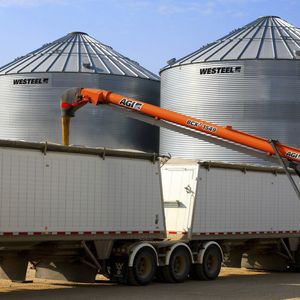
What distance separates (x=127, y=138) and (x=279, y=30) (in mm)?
9078

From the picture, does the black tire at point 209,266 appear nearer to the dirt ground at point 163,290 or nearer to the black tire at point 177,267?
the dirt ground at point 163,290

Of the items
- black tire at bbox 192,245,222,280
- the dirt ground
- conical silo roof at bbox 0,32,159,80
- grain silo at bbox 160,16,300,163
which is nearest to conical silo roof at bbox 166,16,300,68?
grain silo at bbox 160,16,300,163

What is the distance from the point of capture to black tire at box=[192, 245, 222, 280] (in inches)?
779

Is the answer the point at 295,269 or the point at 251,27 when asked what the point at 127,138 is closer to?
the point at 251,27

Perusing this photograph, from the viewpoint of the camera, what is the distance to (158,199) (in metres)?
18.8

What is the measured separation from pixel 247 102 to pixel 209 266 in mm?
12315

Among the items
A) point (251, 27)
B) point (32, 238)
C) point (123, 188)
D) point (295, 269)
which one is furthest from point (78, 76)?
point (32, 238)

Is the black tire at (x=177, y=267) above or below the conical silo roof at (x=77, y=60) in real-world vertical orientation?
below

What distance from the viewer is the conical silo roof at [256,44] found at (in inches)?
1277

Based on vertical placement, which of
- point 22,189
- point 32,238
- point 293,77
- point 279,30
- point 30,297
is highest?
point 279,30

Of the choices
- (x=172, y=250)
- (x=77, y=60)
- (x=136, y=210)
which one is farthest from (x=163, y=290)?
(x=77, y=60)

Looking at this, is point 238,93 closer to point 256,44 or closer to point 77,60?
point 256,44

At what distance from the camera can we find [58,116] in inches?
1357

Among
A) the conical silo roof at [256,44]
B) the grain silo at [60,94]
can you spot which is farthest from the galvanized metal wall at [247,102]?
the grain silo at [60,94]
